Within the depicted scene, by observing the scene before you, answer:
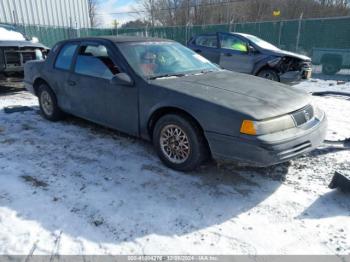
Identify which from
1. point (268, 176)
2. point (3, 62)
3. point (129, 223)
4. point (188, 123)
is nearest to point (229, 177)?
point (268, 176)

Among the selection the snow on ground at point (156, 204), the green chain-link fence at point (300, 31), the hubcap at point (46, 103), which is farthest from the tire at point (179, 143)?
the green chain-link fence at point (300, 31)

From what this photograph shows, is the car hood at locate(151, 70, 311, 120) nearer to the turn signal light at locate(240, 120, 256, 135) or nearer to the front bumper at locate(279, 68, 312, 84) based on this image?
the turn signal light at locate(240, 120, 256, 135)

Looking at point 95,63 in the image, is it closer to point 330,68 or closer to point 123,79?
point 123,79

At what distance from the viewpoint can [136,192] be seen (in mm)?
3076

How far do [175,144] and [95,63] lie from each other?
70.1 inches

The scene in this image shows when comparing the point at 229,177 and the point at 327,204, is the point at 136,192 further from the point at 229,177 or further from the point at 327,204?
the point at 327,204

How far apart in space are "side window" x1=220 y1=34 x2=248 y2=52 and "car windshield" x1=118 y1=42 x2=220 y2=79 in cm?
489

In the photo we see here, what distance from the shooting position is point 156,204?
2.87m

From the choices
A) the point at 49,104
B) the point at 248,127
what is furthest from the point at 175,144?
the point at 49,104

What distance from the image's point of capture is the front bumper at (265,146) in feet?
9.28

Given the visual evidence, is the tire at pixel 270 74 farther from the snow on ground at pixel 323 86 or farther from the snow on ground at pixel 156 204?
the snow on ground at pixel 156 204

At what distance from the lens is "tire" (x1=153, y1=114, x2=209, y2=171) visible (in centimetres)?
322

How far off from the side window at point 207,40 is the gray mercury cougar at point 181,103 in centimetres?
530

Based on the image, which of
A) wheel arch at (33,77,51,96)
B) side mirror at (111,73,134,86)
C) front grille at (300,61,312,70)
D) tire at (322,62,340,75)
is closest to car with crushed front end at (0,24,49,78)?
wheel arch at (33,77,51,96)
